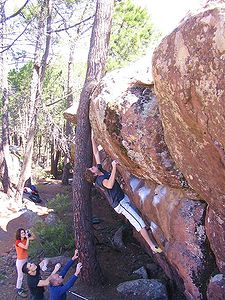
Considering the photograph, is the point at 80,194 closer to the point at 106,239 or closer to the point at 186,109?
the point at 106,239

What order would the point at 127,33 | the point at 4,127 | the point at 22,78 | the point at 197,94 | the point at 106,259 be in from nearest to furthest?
the point at 197,94 < the point at 106,259 < the point at 4,127 < the point at 127,33 < the point at 22,78

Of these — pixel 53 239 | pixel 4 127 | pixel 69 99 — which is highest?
pixel 69 99

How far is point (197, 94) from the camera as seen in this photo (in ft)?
13.1

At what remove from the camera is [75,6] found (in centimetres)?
1795

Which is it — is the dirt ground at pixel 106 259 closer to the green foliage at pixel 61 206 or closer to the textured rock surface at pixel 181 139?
the green foliage at pixel 61 206

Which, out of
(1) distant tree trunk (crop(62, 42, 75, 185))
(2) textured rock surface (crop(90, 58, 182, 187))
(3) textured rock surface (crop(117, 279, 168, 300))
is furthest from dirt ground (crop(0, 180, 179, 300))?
(1) distant tree trunk (crop(62, 42, 75, 185))

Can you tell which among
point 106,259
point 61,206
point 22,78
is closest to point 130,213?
point 106,259

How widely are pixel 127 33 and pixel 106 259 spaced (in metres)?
11.1

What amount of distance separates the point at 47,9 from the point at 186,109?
500 inches

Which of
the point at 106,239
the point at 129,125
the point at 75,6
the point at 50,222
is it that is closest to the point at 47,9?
the point at 75,6

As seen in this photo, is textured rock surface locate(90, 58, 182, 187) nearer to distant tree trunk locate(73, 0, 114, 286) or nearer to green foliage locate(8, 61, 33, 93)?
distant tree trunk locate(73, 0, 114, 286)

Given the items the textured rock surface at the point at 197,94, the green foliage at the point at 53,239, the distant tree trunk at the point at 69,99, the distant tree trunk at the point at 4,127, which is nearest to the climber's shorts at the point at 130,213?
the textured rock surface at the point at 197,94

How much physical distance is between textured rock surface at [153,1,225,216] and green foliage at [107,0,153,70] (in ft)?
40.8

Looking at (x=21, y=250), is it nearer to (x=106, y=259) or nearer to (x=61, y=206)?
(x=106, y=259)
